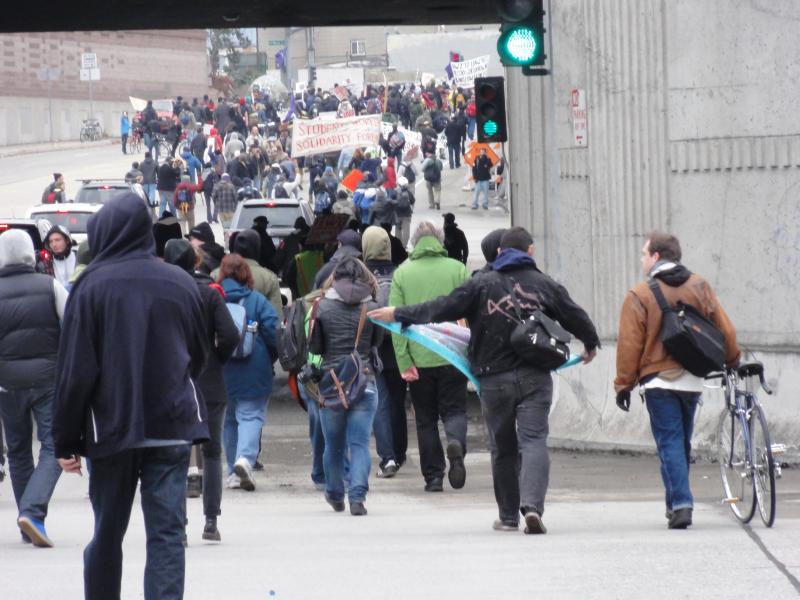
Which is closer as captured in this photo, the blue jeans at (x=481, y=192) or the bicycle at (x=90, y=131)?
the blue jeans at (x=481, y=192)

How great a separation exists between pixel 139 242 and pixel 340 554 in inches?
116

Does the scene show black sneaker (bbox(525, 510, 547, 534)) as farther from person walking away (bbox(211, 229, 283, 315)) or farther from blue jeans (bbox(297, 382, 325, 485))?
person walking away (bbox(211, 229, 283, 315))

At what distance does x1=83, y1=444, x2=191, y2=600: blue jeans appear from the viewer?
20.7 ft

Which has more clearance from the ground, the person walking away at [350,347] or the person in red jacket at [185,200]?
the person in red jacket at [185,200]

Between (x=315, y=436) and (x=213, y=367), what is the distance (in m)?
2.01

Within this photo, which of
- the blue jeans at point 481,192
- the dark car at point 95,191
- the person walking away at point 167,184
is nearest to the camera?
the dark car at point 95,191

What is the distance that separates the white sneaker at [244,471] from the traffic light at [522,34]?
378 centimetres

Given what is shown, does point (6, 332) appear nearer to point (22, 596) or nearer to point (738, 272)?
point (22, 596)

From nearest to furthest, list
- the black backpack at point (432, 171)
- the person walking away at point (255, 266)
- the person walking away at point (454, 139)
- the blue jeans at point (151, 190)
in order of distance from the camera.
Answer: the person walking away at point (255, 266) < the black backpack at point (432, 171) < the blue jeans at point (151, 190) < the person walking away at point (454, 139)

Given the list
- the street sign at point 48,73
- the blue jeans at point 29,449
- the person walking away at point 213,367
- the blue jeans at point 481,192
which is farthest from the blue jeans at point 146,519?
the street sign at point 48,73

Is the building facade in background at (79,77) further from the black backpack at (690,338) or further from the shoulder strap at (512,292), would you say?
the black backpack at (690,338)

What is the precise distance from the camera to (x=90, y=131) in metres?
76.8

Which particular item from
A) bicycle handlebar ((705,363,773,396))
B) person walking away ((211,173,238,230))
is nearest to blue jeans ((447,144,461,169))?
person walking away ((211,173,238,230))

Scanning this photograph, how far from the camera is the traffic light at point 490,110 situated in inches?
576
